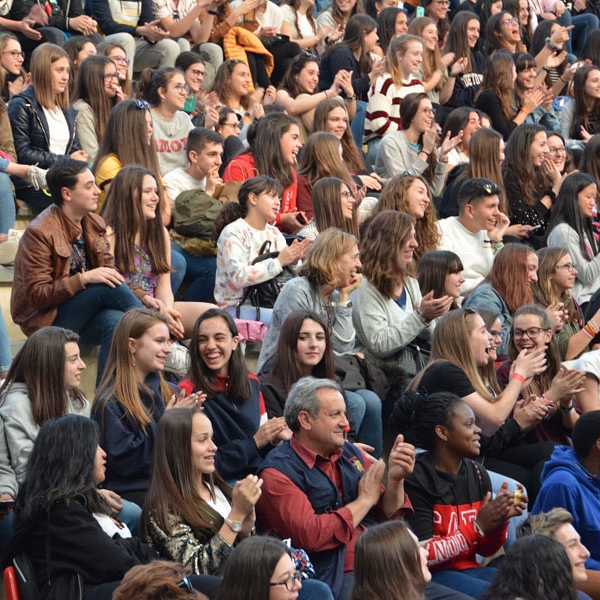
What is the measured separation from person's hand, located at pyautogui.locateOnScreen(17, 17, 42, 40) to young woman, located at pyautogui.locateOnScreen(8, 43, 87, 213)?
1.69 m

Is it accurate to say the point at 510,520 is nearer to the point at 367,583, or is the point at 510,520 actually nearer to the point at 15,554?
the point at 367,583

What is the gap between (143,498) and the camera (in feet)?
18.0

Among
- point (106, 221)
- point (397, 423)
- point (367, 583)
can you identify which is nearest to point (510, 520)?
point (397, 423)

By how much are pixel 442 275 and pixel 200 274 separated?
1.60 metres

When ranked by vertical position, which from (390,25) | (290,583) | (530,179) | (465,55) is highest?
(290,583)

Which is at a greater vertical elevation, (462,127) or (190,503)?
(190,503)

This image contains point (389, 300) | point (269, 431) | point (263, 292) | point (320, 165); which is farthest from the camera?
point (320, 165)

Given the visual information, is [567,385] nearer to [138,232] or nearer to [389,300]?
[389,300]

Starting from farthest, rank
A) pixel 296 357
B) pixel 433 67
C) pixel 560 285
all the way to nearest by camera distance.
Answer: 1. pixel 433 67
2. pixel 560 285
3. pixel 296 357

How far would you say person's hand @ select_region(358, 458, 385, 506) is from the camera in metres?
5.43

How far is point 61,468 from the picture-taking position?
4730 mm

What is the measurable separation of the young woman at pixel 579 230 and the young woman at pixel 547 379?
5.87ft

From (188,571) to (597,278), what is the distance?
5031mm

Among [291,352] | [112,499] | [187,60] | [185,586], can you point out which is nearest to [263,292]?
[291,352]
